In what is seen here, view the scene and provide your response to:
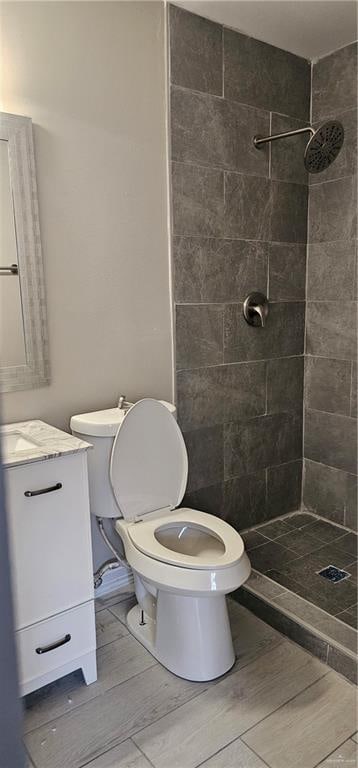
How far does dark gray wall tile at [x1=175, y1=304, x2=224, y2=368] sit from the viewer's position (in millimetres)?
2189

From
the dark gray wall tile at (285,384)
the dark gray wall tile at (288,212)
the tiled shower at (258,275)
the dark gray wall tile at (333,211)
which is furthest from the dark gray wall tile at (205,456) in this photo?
the dark gray wall tile at (333,211)

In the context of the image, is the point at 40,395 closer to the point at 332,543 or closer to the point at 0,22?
the point at 0,22

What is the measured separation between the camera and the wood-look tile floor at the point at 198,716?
1.43m

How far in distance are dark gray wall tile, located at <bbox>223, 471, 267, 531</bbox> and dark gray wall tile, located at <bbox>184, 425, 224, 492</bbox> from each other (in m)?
0.11

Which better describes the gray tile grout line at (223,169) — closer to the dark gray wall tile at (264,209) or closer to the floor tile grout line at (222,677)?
the dark gray wall tile at (264,209)

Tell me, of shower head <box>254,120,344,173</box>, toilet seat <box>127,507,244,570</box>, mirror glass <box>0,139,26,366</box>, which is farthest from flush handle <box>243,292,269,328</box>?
mirror glass <box>0,139,26,366</box>

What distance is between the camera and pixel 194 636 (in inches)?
65.9

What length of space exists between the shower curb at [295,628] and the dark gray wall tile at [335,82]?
2169 millimetres

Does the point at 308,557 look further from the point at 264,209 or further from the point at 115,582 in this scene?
the point at 264,209

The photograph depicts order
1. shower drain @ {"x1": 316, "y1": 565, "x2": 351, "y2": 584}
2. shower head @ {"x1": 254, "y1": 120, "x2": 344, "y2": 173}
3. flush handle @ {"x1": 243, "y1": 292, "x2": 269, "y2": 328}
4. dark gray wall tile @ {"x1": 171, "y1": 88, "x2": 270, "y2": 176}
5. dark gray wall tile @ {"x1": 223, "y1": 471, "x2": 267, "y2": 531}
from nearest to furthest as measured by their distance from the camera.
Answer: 1. shower head @ {"x1": 254, "y1": 120, "x2": 344, "y2": 173}
2. dark gray wall tile @ {"x1": 171, "y1": 88, "x2": 270, "y2": 176}
3. shower drain @ {"x1": 316, "y1": 565, "x2": 351, "y2": 584}
4. flush handle @ {"x1": 243, "y1": 292, "x2": 269, "y2": 328}
5. dark gray wall tile @ {"x1": 223, "y1": 471, "x2": 267, "y2": 531}

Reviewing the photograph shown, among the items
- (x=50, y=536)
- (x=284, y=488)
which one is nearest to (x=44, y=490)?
(x=50, y=536)

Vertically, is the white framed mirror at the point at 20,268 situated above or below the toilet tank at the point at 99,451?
above

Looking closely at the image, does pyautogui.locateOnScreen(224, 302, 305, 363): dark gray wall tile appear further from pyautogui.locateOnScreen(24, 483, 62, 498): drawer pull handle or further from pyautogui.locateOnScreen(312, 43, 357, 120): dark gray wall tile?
pyautogui.locateOnScreen(24, 483, 62, 498): drawer pull handle

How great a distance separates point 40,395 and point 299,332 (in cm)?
144
